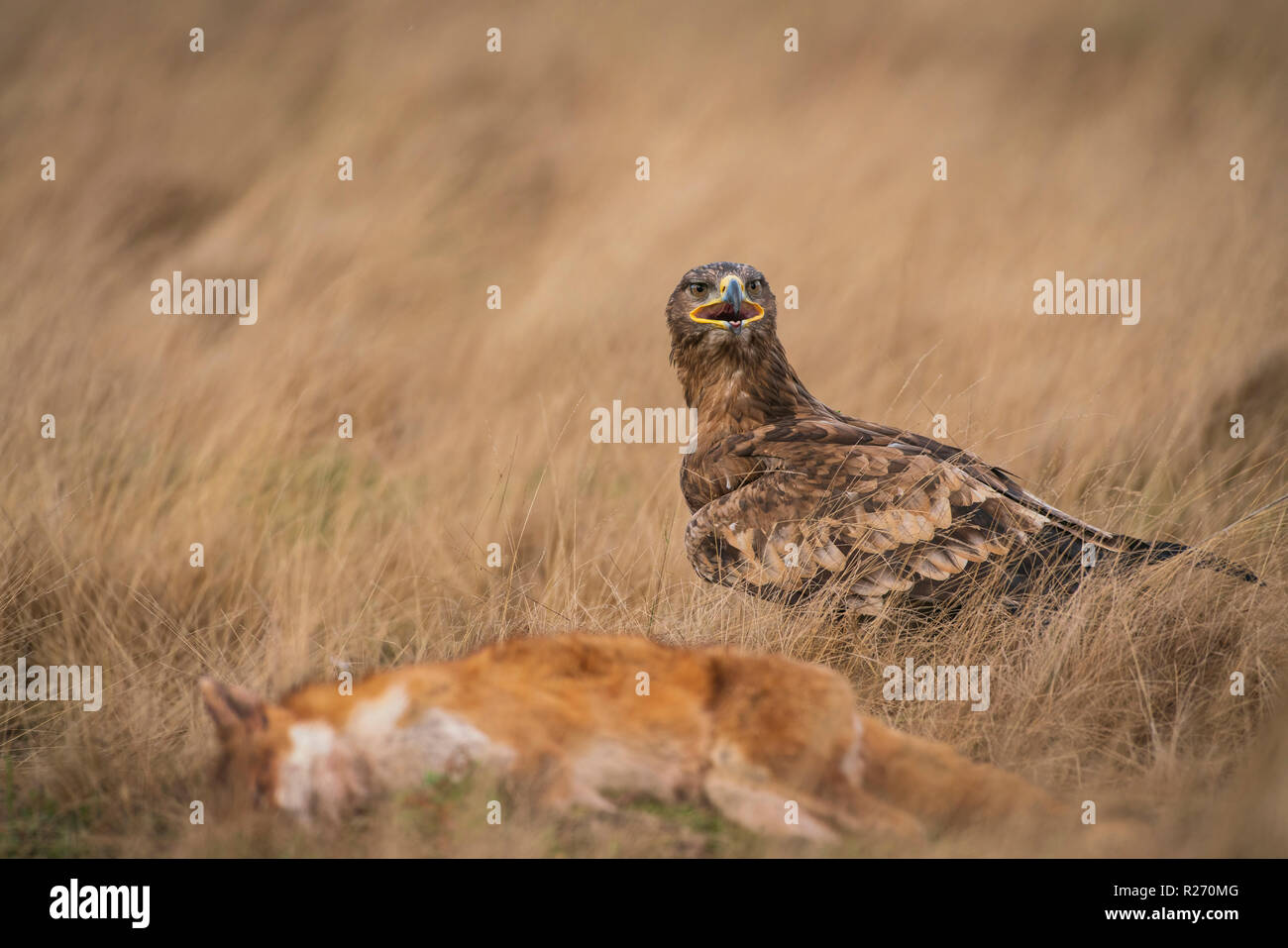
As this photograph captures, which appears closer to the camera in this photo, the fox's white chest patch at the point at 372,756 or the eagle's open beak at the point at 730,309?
the fox's white chest patch at the point at 372,756

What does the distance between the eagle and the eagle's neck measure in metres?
0.48

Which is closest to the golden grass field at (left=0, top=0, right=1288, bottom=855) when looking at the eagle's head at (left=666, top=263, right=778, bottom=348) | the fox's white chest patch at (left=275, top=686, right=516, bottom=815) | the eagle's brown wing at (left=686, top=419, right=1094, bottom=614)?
the fox's white chest patch at (left=275, top=686, right=516, bottom=815)

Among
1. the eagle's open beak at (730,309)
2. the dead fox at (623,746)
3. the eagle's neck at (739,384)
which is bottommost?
the dead fox at (623,746)

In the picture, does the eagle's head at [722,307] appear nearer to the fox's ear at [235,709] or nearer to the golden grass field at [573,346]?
the golden grass field at [573,346]

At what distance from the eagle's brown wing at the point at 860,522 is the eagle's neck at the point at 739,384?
72 centimetres

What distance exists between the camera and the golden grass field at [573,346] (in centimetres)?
515

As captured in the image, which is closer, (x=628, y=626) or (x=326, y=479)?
(x=628, y=626)

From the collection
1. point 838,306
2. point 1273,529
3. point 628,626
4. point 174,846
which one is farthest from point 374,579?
point 838,306

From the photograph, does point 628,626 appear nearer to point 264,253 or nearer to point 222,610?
point 222,610

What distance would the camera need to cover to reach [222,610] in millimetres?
6949

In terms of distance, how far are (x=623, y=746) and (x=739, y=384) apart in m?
3.66

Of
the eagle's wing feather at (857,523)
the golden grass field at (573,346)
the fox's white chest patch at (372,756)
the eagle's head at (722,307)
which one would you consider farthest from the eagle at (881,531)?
the fox's white chest patch at (372,756)

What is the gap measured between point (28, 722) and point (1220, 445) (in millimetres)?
8086

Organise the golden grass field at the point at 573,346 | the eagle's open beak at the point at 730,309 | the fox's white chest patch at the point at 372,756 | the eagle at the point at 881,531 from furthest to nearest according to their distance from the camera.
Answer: the eagle's open beak at the point at 730,309, the eagle at the point at 881,531, the golden grass field at the point at 573,346, the fox's white chest patch at the point at 372,756
